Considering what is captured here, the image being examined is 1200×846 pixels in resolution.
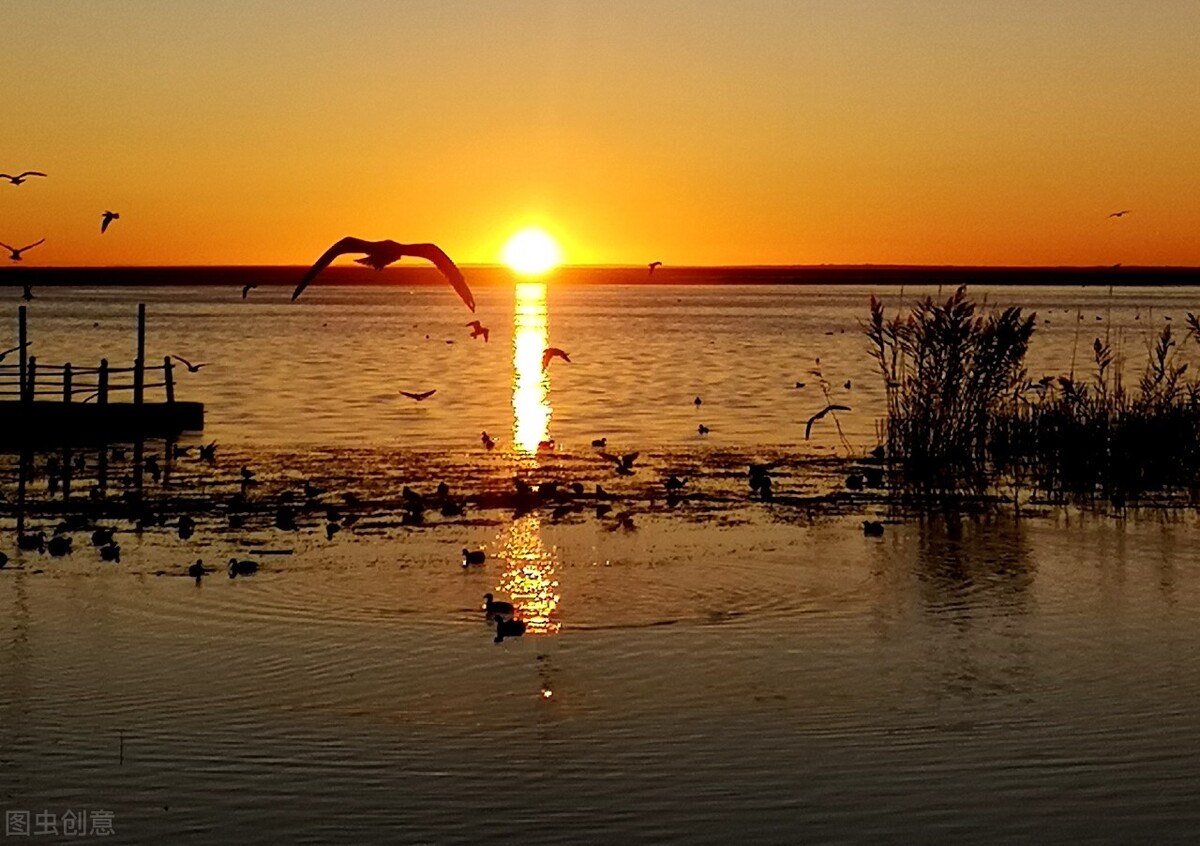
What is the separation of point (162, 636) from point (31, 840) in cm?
535

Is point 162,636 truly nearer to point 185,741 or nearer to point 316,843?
point 185,741

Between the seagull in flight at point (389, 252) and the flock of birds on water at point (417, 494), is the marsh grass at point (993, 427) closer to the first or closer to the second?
the flock of birds on water at point (417, 494)

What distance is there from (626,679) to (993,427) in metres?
15.2

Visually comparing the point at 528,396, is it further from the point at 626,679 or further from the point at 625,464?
the point at 626,679

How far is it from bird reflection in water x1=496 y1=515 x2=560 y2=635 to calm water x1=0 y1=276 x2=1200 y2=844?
0.08 meters

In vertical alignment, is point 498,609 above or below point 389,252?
below

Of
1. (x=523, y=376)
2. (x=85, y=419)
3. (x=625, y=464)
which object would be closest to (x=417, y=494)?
(x=625, y=464)

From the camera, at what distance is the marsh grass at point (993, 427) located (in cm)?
2456

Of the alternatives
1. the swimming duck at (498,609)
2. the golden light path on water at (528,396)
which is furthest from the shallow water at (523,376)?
the swimming duck at (498,609)

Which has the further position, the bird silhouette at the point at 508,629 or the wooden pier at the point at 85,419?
the wooden pier at the point at 85,419

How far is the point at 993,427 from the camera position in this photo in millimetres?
27156

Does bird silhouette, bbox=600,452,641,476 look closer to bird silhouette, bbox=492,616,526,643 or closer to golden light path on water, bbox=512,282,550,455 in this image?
golden light path on water, bbox=512,282,550,455

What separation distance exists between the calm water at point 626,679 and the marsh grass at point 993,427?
2055mm

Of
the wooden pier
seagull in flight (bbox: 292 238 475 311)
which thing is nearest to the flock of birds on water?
seagull in flight (bbox: 292 238 475 311)
